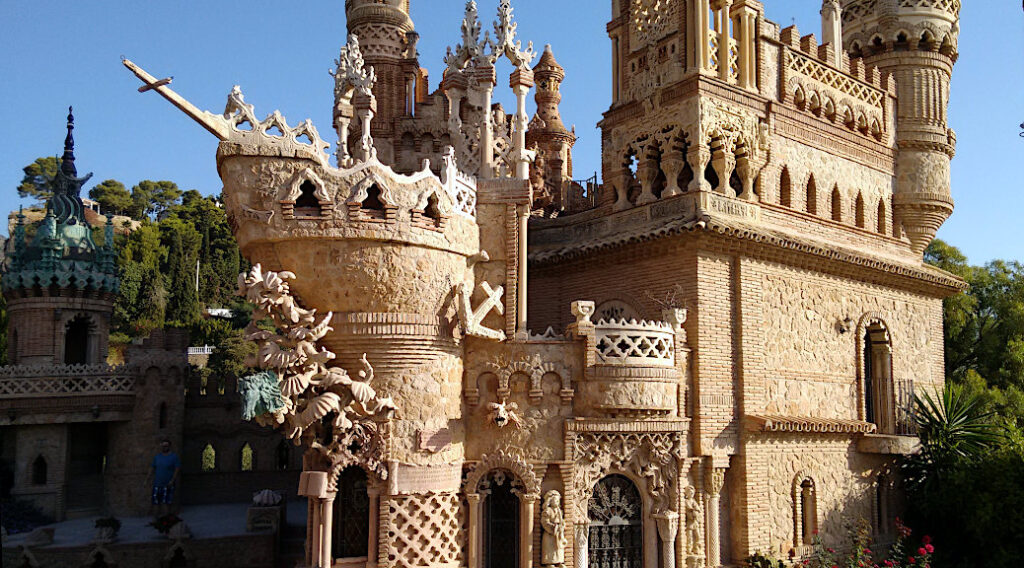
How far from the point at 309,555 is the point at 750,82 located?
36.8 feet

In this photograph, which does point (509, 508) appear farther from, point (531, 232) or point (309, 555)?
point (531, 232)

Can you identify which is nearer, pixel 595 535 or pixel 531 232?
pixel 595 535

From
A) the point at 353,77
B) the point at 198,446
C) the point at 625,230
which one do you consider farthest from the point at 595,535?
the point at 198,446

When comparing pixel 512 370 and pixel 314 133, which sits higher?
pixel 314 133

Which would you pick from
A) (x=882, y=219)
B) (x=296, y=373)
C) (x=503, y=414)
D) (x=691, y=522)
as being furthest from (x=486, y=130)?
(x=882, y=219)

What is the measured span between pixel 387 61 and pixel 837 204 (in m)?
10.2

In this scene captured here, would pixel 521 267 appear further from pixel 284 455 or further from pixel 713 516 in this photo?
pixel 284 455

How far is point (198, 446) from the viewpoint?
24.0 m

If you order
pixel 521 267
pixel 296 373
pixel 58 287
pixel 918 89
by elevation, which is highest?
pixel 918 89

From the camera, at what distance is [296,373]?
12.4m

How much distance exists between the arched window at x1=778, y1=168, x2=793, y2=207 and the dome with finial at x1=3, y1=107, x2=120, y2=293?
1772 cm

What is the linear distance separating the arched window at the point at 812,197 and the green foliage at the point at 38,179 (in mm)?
62503

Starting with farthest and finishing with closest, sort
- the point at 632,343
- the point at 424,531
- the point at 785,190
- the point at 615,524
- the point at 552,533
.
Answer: the point at 785,190 → the point at 615,524 → the point at 632,343 → the point at 552,533 → the point at 424,531

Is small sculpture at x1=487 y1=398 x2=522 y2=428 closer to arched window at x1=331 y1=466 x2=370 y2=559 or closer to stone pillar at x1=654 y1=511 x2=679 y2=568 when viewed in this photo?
arched window at x1=331 y1=466 x2=370 y2=559
